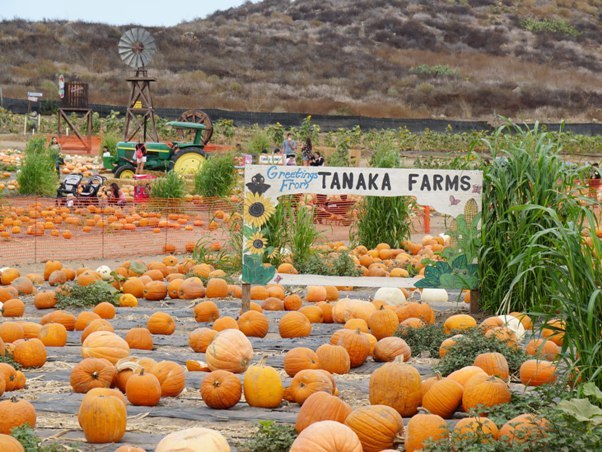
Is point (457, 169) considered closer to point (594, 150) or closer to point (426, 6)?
point (594, 150)

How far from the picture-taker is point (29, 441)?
4508mm

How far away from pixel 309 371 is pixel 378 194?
3497 millimetres

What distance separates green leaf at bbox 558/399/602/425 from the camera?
4.14 m

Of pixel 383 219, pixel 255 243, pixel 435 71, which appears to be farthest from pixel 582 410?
pixel 435 71

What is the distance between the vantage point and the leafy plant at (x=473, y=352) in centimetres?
594

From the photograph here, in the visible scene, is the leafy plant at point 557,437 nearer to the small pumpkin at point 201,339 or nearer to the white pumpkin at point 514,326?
the white pumpkin at point 514,326

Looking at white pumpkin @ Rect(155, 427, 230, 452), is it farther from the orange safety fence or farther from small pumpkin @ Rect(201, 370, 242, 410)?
the orange safety fence

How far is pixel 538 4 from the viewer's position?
276ft

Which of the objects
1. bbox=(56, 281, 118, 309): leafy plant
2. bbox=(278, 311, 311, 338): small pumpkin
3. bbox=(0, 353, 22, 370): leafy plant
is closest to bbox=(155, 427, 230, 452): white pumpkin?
bbox=(0, 353, 22, 370): leafy plant

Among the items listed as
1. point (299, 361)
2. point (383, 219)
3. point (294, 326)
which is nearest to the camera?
point (299, 361)

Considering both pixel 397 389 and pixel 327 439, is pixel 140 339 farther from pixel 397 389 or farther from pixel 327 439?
pixel 327 439

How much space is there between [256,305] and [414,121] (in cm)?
3470

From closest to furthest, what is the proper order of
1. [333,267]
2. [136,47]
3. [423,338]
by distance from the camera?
[423,338], [333,267], [136,47]

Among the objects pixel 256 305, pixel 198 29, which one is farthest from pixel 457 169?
pixel 198 29
